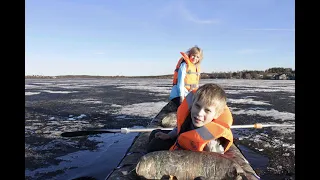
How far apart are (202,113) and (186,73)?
388 centimetres

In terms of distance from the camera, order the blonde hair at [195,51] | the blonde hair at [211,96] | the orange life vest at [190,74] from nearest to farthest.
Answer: the blonde hair at [211,96]
the blonde hair at [195,51]
the orange life vest at [190,74]

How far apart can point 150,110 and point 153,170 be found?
7.44 metres

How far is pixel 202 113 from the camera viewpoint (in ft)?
10.3

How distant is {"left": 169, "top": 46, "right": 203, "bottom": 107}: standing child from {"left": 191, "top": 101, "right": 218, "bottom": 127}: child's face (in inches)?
140

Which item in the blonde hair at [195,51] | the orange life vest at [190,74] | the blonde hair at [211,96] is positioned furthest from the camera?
the orange life vest at [190,74]

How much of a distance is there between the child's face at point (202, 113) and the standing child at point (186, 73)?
3.55 meters

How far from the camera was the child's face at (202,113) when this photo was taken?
311cm

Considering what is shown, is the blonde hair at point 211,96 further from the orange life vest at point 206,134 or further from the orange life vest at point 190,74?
the orange life vest at point 190,74

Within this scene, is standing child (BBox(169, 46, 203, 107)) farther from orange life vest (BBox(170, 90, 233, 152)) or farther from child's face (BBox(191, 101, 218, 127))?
child's face (BBox(191, 101, 218, 127))

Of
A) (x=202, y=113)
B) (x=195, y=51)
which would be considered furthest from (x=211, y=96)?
(x=195, y=51)

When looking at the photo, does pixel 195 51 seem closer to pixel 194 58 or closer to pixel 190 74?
pixel 194 58

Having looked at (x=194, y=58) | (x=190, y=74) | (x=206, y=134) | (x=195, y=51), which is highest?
(x=195, y=51)

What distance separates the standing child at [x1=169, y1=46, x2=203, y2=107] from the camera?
6.75m

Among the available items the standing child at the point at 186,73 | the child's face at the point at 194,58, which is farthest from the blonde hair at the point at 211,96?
the child's face at the point at 194,58
